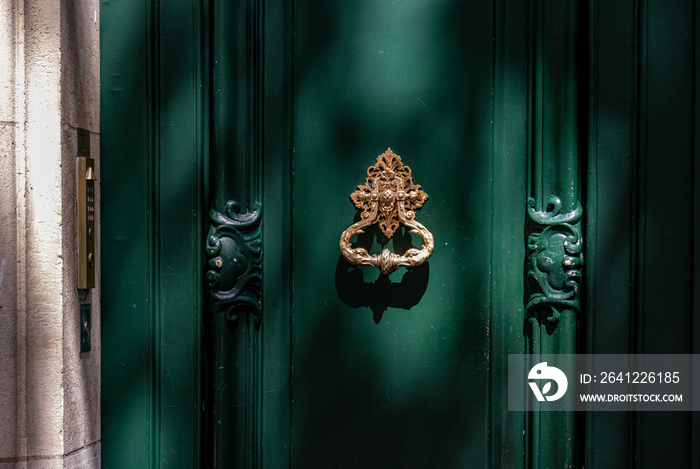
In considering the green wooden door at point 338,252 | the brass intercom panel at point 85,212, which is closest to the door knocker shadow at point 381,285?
the green wooden door at point 338,252

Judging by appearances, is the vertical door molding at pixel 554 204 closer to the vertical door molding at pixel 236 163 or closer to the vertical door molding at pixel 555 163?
the vertical door molding at pixel 555 163

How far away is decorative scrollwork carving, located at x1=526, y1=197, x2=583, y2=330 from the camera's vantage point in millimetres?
2320

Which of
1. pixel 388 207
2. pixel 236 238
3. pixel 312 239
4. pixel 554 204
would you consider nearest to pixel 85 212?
pixel 236 238

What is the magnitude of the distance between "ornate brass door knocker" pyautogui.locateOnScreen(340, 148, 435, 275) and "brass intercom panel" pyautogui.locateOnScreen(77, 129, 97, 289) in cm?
85

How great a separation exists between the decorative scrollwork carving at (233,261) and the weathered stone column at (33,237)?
478 mm

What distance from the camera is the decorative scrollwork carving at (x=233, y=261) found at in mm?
2418

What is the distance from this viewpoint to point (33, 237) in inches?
88.3

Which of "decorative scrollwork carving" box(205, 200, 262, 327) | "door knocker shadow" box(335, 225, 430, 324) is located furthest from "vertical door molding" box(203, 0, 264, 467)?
"door knocker shadow" box(335, 225, 430, 324)

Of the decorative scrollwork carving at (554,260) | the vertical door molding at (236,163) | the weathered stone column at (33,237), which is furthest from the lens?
the vertical door molding at (236,163)

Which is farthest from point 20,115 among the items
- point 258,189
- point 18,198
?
point 258,189

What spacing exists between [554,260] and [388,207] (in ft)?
1.92

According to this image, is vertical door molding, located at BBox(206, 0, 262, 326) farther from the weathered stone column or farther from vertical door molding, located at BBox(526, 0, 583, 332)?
vertical door molding, located at BBox(526, 0, 583, 332)

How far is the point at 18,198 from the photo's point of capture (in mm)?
2227

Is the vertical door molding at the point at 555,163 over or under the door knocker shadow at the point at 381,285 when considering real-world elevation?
over
